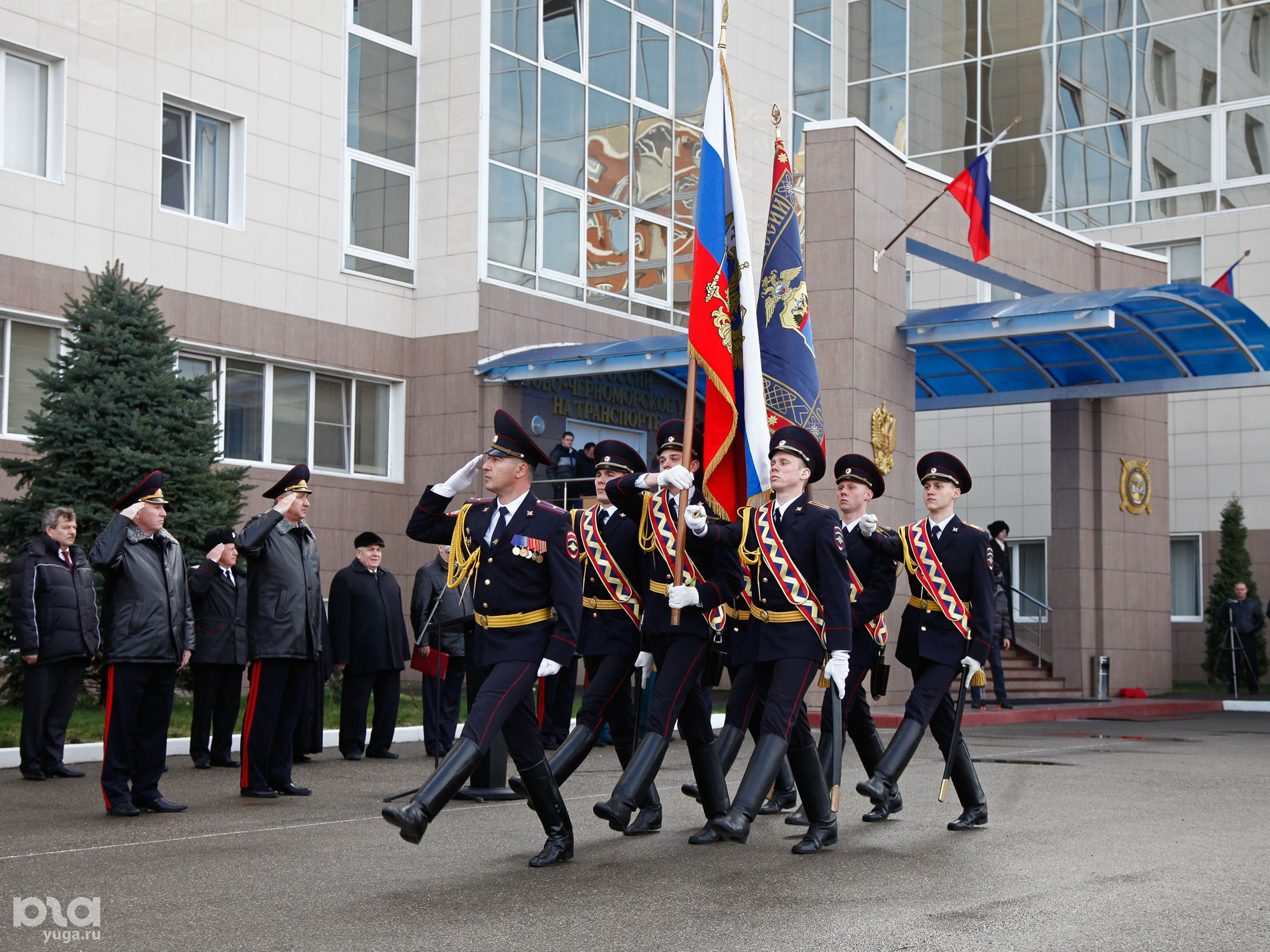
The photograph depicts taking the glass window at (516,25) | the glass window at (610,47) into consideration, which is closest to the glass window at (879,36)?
the glass window at (610,47)

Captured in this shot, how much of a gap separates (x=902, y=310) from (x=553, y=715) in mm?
8262

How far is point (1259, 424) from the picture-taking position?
27.2 meters

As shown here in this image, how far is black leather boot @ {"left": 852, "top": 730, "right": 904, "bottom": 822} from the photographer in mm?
8602

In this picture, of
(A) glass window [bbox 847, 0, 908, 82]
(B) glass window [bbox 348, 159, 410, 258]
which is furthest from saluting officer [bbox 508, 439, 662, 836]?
(A) glass window [bbox 847, 0, 908, 82]

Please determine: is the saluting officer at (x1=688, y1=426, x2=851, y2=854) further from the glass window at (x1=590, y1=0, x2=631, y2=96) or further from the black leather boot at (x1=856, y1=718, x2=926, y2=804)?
the glass window at (x1=590, y1=0, x2=631, y2=96)

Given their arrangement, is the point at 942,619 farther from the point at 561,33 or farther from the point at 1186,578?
the point at 1186,578

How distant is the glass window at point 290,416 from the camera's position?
21.3 meters

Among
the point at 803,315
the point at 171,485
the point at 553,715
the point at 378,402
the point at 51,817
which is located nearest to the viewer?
the point at 51,817

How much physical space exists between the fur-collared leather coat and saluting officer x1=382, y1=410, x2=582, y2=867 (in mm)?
2836

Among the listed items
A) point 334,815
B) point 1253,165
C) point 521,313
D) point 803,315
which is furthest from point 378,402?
point 1253,165

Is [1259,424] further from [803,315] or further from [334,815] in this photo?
[334,815]

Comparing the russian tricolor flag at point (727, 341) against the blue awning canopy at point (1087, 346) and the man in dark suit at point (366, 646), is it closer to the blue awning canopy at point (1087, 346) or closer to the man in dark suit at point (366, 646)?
the man in dark suit at point (366, 646)

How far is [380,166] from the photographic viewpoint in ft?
74.4

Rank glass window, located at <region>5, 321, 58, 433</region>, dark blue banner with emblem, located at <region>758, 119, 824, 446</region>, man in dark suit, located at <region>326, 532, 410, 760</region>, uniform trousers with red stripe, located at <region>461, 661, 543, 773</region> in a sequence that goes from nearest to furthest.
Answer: uniform trousers with red stripe, located at <region>461, 661, 543, 773</region>, dark blue banner with emblem, located at <region>758, 119, 824, 446</region>, man in dark suit, located at <region>326, 532, 410, 760</region>, glass window, located at <region>5, 321, 58, 433</region>
